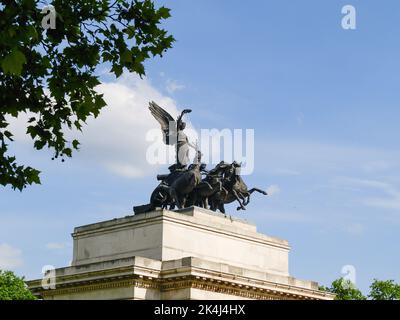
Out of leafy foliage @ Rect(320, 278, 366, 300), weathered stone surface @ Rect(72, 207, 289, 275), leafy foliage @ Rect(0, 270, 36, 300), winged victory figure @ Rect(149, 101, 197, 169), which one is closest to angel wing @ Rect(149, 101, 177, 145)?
winged victory figure @ Rect(149, 101, 197, 169)

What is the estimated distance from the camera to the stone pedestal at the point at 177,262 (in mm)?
45000

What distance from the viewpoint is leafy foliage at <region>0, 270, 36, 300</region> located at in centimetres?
6912

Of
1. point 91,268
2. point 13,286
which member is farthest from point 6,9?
point 13,286

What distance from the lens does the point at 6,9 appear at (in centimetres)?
1523

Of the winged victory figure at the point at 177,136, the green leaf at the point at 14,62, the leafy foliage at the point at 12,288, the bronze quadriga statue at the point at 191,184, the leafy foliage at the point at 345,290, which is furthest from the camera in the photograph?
the leafy foliage at the point at 345,290

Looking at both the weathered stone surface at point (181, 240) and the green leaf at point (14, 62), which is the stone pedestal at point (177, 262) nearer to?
the weathered stone surface at point (181, 240)

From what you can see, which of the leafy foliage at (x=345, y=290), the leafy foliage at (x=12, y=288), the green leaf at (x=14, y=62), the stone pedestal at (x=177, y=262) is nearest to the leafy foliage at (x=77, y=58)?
the green leaf at (x=14, y=62)

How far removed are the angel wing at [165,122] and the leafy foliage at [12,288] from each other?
67.8ft

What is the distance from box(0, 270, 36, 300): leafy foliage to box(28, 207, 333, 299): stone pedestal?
19.8 m

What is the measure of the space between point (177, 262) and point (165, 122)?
9.77m

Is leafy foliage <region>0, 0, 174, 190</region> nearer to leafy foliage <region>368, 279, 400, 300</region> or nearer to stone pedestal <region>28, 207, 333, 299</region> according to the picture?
stone pedestal <region>28, 207, 333, 299</region>

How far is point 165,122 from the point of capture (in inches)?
2073
